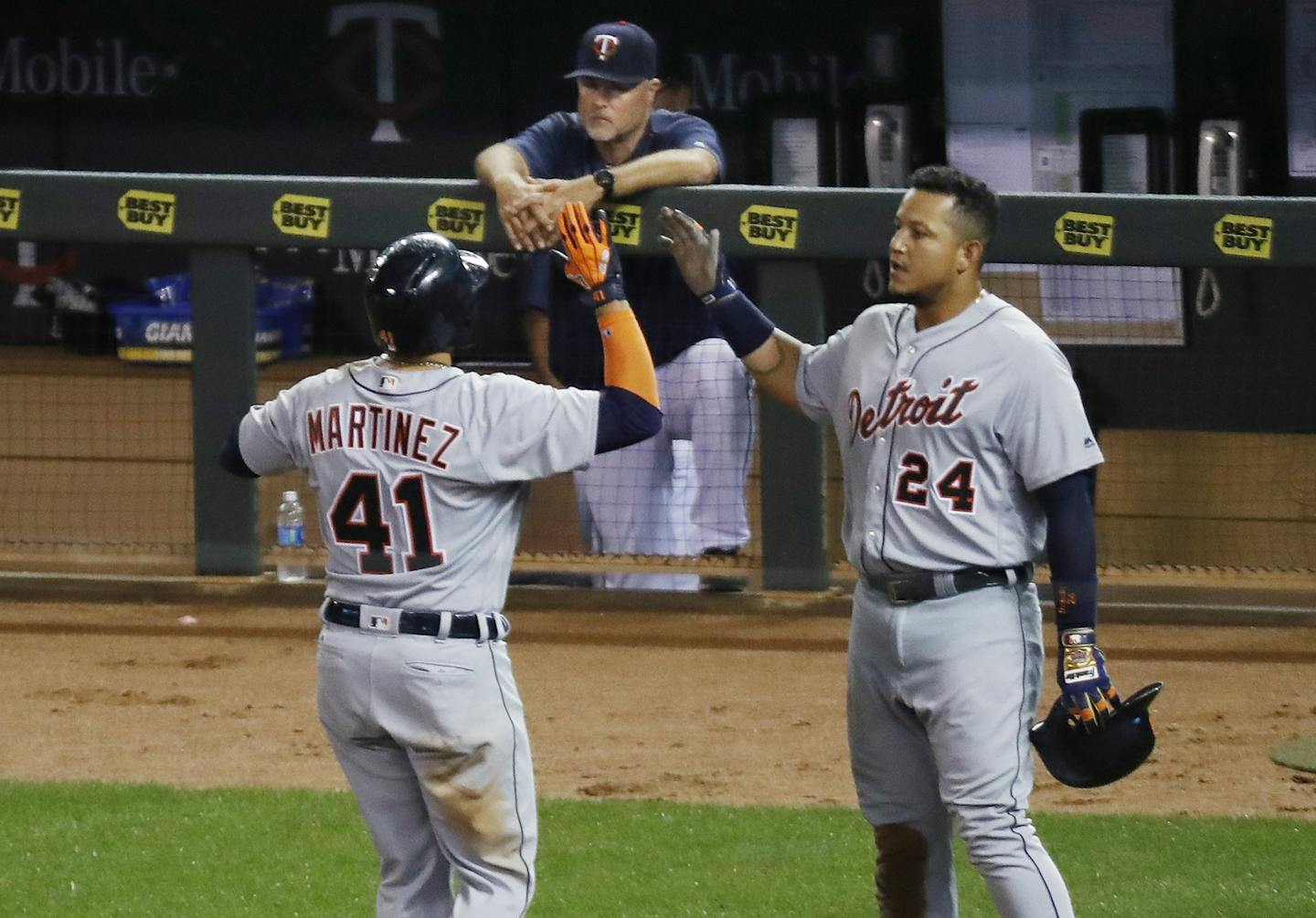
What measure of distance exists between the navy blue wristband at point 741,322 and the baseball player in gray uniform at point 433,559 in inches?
18.6

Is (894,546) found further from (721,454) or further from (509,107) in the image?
(509,107)

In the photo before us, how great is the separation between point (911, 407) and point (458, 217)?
10.8 ft

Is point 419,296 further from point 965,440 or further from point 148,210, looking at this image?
point 148,210

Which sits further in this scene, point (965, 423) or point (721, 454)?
point (721, 454)

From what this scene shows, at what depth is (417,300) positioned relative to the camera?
3.29 metres

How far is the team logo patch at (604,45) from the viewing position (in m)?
5.88

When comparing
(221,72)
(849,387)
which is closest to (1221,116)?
(221,72)

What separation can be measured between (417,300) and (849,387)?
82 centimetres

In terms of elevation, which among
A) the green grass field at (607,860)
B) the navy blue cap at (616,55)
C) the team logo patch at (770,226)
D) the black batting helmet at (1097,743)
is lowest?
the green grass field at (607,860)

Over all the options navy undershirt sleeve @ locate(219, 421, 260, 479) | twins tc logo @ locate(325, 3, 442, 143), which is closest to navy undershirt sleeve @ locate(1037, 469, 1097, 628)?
navy undershirt sleeve @ locate(219, 421, 260, 479)

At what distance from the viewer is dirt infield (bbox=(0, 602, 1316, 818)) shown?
5137mm

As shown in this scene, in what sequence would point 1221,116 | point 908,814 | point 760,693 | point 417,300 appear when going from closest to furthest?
point 417,300 → point 908,814 → point 760,693 → point 1221,116

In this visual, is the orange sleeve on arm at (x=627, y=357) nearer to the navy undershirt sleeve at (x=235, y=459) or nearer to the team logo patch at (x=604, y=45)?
the navy undershirt sleeve at (x=235, y=459)

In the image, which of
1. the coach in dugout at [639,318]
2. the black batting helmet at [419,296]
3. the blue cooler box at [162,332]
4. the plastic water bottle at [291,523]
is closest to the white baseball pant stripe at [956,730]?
the black batting helmet at [419,296]
